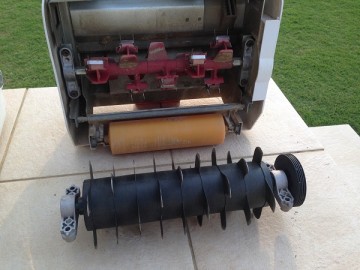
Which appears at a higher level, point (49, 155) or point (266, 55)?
point (266, 55)

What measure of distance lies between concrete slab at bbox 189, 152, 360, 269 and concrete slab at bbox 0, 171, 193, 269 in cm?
8

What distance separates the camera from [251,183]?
3.65 feet

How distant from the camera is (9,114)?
5.47 feet

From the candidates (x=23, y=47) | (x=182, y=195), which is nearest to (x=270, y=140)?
(x=182, y=195)

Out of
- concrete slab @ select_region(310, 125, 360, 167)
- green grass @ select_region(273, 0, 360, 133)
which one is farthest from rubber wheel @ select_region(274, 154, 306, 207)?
green grass @ select_region(273, 0, 360, 133)

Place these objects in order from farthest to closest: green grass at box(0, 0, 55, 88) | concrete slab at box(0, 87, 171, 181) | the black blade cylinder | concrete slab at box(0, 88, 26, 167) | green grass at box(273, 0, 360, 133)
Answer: green grass at box(0, 0, 55, 88)
green grass at box(273, 0, 360, 133)
concrete slab at box(0, 88, 26, 167)
concrete slab at box(0, 87, 171, 181)
the black blade cylinder

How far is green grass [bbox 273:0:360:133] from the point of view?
6.95 feet

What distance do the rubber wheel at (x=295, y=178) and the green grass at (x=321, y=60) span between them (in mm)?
931

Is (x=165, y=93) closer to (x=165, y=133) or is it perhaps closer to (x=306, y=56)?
(x=165, y=133)

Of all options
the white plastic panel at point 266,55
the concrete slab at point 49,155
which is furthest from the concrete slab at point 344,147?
the concrete slab at point 49,155

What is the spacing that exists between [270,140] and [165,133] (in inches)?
18.6

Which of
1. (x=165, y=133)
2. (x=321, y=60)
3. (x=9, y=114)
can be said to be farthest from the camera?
(x=321, y=60)

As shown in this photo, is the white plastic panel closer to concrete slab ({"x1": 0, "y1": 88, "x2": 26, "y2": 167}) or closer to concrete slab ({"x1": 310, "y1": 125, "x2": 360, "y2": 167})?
concrete slab ({"x1": 310, "y1": 125, "x2": 360, "y2": 167})

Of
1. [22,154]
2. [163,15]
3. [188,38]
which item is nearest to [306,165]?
[188,38]
